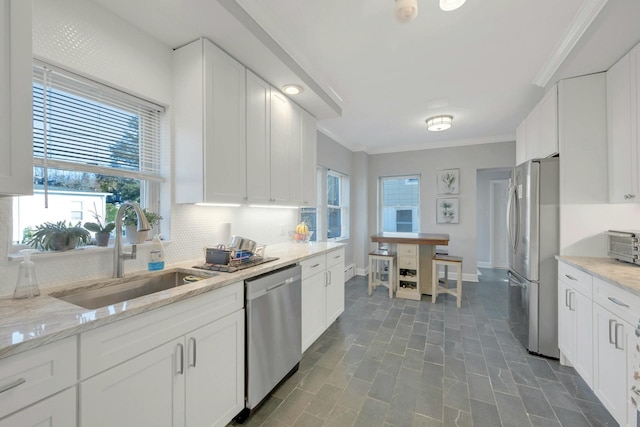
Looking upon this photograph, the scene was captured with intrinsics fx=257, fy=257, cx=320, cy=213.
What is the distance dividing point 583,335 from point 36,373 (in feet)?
10.0

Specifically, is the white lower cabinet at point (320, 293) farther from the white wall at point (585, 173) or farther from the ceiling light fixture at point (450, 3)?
the white wall at point (585, 173)

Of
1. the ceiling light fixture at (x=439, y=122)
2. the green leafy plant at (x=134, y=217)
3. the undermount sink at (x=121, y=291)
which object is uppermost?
the ceiling light fixture at (x=439, y=122)

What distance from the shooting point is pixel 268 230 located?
2955mm

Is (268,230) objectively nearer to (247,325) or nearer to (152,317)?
(247,325)

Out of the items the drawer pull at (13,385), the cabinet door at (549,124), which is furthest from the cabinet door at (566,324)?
the drawer pull at (13,385)

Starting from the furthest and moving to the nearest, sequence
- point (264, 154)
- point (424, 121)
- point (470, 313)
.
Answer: point (424, 121) → point (470, 313) → point (264, 154)

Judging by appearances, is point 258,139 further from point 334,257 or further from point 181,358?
point 181,358

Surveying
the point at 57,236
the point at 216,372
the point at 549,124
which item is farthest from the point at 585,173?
the point at 57,236

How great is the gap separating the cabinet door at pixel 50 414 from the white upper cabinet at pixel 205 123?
117 cm

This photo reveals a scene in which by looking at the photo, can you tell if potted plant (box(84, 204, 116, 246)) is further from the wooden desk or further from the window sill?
the wooden desk

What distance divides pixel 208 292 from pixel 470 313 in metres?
3.37

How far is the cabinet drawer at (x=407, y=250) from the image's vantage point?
3.89m

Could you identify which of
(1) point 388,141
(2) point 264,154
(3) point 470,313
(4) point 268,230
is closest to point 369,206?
(1) point 388,141

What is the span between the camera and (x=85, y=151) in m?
1.52
